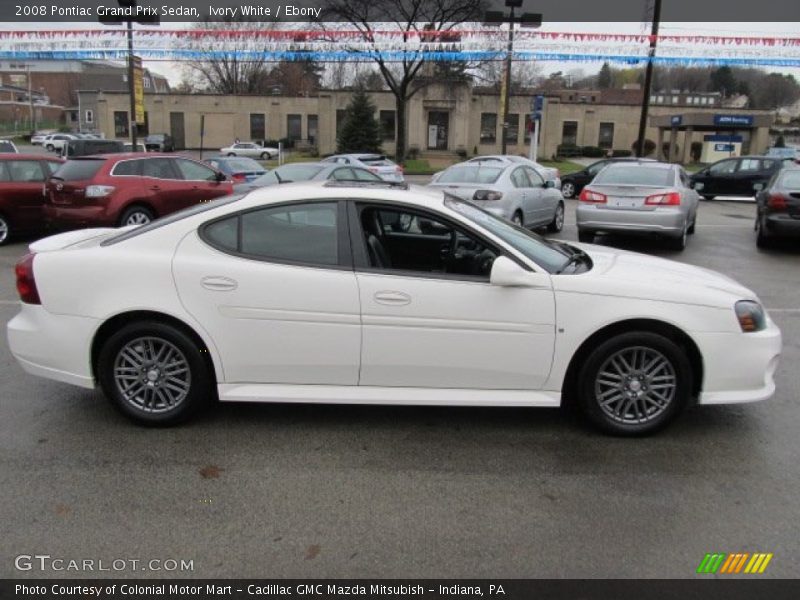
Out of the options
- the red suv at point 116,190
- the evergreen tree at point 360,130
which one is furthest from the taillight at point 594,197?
the evergreen tree at point 360,130

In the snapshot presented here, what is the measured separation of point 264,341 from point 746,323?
2.93 meters

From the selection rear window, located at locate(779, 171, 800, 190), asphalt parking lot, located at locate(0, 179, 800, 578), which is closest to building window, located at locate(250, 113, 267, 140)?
rear window, located at locate(779, 171, 800, 190)

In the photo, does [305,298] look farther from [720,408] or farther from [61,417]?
[720,408]

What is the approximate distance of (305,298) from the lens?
4.14m

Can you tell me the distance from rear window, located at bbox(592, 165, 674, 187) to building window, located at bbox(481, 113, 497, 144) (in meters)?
46.5

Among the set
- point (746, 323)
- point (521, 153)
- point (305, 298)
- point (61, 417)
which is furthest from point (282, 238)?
point (521, 153)

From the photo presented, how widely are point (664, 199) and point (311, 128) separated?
5328 centimetres

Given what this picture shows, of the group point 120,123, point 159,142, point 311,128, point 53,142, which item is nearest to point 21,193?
point 159,142

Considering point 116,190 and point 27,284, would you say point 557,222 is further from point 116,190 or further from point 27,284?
point 27,284

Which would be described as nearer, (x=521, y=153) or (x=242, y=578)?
(x=242, y=578)

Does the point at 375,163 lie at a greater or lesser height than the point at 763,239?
greater

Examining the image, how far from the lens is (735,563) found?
3.06 metres

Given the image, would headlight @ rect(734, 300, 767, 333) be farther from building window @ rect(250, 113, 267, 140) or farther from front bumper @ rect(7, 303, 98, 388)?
building window @ rect(250, 113, 267, 140)

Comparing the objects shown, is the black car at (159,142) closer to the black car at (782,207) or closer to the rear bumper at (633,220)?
the rear bumper at (633,220)
